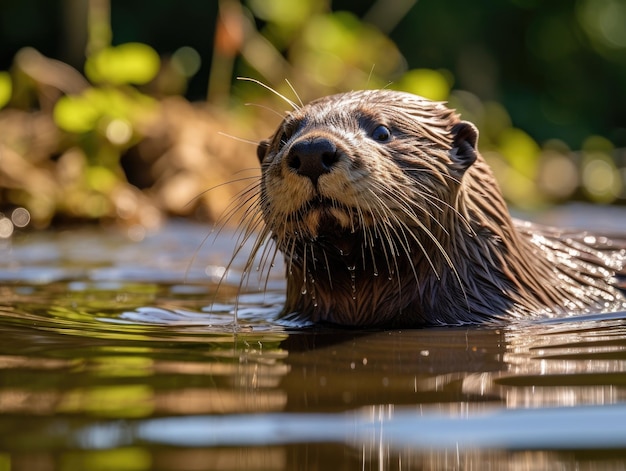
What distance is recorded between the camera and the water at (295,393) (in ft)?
5.77

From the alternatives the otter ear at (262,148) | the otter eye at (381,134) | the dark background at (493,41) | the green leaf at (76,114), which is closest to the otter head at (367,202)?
the otter eye at (381,134)

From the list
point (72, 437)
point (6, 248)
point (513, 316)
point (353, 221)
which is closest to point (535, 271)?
point (513, 316)

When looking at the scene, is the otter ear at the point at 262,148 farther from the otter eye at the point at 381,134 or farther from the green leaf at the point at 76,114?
the green leaf at the point at 76,114

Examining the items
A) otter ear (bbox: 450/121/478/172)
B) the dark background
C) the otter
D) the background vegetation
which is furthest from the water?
the dark background

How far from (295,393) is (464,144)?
158 centimetres

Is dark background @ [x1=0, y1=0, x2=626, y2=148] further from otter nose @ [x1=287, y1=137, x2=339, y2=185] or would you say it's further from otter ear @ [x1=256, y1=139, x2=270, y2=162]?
otter nose @ [x1=287, y1=137, x2=339, y2=185]

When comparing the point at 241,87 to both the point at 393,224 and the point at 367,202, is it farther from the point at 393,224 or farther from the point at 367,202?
the point at 367,202

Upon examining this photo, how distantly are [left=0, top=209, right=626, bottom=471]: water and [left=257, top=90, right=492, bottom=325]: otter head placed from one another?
197mm

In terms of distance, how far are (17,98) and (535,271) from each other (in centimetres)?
477

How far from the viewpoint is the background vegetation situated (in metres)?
6.92

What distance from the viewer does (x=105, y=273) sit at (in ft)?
16.2

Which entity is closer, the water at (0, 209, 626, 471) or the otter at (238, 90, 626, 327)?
the water at (0, 209, 626, 471)

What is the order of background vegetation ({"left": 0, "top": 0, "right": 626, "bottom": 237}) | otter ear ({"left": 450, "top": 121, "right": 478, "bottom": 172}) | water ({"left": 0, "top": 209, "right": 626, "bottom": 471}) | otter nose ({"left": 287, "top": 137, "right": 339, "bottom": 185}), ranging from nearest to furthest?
water ({"left": 0, "top": 209, "right": 626, "bottom": 471}) < otter nose ({"left": 287, "top": 137, "right": 339, "bottom": 185}) < otter ear ({"left": 450, "top": 121, "right": 478, "bottom": 172}) < background vegetation ({"left": 0, "top": 0, "right": 626, "bottom": 237})

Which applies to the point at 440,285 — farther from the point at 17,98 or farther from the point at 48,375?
the point at 17,98
